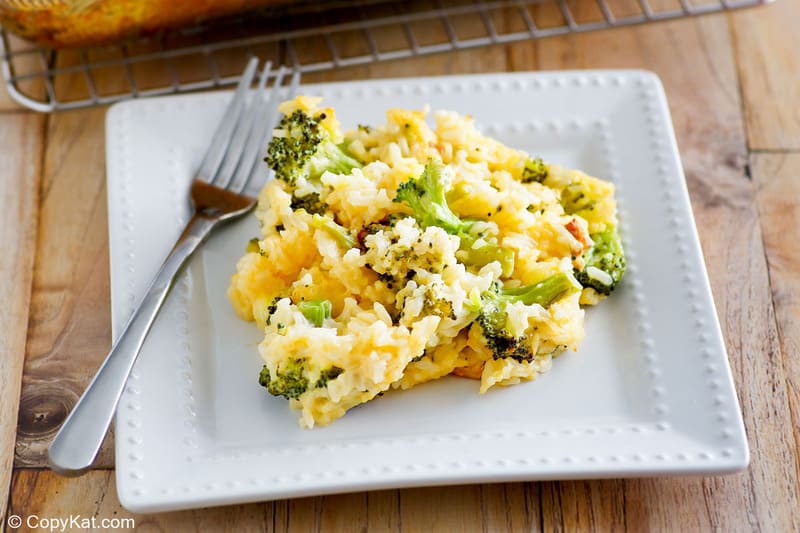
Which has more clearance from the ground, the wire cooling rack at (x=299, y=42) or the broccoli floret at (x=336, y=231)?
the broccoli floret at (x=336, y=231)

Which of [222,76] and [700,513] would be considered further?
[222,76]

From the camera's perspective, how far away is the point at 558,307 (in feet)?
8.11

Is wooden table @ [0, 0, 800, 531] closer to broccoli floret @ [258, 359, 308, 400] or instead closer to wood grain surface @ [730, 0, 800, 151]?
wood grain surface @ [730, 0, 800, 151]

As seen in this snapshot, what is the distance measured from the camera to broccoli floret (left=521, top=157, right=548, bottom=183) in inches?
110

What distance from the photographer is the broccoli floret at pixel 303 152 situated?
2639 mm

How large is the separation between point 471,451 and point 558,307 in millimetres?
450

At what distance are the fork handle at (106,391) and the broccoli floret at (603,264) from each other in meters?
1.10

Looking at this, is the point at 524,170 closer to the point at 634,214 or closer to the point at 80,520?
the point at 634,214

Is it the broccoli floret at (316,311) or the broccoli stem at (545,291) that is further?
the broccoli stem at (545,291)

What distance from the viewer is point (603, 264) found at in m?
2.65

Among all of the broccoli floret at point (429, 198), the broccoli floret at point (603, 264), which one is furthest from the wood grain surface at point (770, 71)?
the broccoli floret at point (429, 198)

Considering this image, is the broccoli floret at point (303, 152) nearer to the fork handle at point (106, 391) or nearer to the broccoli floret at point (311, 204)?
the broccoli floret at point (311, 204)

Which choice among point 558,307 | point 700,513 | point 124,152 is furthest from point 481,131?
point 700,513

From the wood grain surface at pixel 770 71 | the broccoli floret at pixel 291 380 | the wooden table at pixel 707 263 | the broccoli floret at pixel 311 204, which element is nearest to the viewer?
the broccoli floret at pixel 291 380
